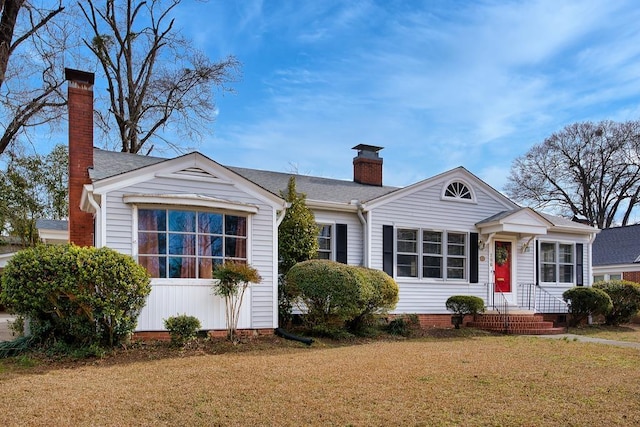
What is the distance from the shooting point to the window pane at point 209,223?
10633 millimetres

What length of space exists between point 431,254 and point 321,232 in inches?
132

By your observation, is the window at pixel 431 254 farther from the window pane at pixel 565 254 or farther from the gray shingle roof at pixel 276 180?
the window pane at pixel 565 254

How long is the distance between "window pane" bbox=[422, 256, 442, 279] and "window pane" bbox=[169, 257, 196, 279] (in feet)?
22.7

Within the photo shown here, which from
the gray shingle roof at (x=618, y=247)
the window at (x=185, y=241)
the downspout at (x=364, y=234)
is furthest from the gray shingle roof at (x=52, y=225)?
the gray shingle roof at (x=618, y=247)

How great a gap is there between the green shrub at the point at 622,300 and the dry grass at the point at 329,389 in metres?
7.43

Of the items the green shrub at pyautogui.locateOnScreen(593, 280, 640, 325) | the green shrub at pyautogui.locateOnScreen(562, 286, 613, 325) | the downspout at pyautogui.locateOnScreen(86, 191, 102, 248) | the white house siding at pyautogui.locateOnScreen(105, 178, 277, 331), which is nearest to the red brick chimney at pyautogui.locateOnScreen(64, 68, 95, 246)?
the downspout at pyautogui.locateOnScreen(86, 191, 102, 248)

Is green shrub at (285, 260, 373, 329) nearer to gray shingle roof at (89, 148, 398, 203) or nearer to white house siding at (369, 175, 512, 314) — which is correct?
gray shingle roof at (89, 148, 398, 203)

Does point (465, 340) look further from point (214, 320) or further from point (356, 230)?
point (214, 320)

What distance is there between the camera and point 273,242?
11.5 meters

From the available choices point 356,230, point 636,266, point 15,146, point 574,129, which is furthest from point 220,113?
point 574,129

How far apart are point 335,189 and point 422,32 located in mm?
5153

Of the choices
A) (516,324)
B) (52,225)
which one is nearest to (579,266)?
(516,324)

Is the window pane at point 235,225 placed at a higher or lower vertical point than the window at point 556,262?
higher

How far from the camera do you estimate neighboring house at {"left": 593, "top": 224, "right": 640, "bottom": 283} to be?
23016 millimetres
